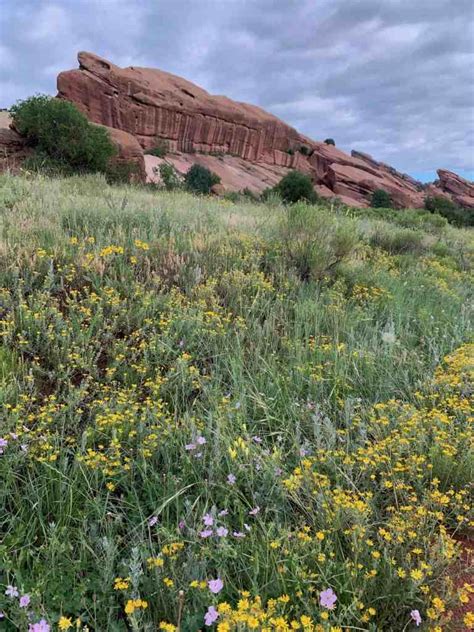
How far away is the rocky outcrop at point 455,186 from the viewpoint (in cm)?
6989

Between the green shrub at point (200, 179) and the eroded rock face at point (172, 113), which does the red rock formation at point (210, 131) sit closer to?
the eroded rock face at point (172, 113)

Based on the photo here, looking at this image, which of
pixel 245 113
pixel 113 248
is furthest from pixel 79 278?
pixel 245 113

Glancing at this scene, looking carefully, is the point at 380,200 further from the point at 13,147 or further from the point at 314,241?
the point at 314,241

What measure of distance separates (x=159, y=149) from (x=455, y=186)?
4788cm

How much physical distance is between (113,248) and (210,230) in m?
1.69

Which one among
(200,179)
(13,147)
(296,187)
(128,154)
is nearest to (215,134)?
(200,179)

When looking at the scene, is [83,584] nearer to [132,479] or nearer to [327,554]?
[132,479]

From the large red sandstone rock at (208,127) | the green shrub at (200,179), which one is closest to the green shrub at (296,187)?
the green shrub at (200,179)

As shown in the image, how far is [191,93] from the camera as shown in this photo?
198ft

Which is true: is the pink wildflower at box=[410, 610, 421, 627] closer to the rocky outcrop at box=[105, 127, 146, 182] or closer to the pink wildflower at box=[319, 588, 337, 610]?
the pink wildflower at box=[319, 588, 337, 610]

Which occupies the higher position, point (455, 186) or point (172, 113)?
point (455, 186)

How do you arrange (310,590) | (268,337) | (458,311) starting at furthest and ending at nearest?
(458,311), (268,337), (310,590)

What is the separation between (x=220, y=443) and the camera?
8.13 feet

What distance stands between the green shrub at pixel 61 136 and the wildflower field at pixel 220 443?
531 inches
